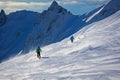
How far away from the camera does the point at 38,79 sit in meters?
18.0

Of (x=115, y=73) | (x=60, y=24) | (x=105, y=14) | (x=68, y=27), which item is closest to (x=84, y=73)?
(x=115, y=73)

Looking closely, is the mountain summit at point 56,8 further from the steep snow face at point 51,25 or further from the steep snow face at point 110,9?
the steep snow face at point 110,9

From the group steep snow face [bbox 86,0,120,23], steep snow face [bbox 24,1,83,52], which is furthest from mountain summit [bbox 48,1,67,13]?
steep snow face [bbox 86,0,120,23]

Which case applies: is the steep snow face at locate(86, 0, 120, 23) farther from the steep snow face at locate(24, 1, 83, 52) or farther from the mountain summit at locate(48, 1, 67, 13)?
the mountain summit at locate(48, 1, 67, 13)

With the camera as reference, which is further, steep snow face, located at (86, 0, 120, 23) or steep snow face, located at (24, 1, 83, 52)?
steep snow face, located at (24, 1, 83, 52)

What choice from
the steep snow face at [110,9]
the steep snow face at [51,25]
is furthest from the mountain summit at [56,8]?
the steep snow face at [110,9]

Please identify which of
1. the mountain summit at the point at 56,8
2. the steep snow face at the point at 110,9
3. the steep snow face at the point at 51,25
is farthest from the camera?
the mountain summit at the point at 56,8

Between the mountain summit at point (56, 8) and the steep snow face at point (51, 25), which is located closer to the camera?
the steep snow face at point (51, 25)

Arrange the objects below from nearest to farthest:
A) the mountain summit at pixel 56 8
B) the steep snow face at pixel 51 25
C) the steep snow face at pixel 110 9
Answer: the steep snow face at pixel 110 9
the steep snow face at pixel 51 25
the mountain summit at pixel 56 8

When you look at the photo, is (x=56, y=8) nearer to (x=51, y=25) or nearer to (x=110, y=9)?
(x=51, y=25)

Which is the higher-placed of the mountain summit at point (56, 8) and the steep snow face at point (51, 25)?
the mountain summit at point (56, 8)

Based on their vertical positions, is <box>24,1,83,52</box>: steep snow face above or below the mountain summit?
below

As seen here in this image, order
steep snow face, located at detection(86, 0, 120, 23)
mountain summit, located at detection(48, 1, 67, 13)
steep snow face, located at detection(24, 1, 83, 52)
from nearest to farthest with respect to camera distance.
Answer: steep snow face, located at detection(86, 0, 120, 23) → steep snow face, located at detection(24, 1, 83, 52) → mountain summit, located at detection(48, 1, 67, 13)

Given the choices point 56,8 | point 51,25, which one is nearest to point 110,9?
point 51,25
